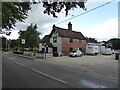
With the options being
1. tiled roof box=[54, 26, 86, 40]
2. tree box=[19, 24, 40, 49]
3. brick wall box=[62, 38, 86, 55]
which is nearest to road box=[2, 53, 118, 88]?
brick wall box=[62, 38, 86, 55]

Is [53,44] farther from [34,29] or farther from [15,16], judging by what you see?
[15,16]

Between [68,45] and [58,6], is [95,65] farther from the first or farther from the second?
[68,45]

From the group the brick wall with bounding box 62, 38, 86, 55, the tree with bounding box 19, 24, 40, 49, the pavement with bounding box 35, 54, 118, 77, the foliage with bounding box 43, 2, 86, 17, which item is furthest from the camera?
the tree with bounding box 19, 24, 40, 49

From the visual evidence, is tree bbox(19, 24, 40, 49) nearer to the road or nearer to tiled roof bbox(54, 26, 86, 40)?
tiled roof bbox(54, 26, 86, 40)

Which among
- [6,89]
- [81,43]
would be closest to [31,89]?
[6,89]

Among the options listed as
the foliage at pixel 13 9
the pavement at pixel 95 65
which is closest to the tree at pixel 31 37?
the pavement at pixel 95 65

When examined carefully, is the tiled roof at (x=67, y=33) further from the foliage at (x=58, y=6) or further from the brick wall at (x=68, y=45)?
the foliage at (x=58, y=6)

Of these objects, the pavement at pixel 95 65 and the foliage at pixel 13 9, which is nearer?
the foliage at pixel 13 9

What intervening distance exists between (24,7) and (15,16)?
84cm

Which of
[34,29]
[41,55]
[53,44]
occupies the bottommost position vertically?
[41,55]

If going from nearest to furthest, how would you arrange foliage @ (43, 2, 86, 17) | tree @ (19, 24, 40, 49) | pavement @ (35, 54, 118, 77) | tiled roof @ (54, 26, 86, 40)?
foliage @ (43, 2, 86, 17) → pavement @ (35, 54, 118, 77) → tiled roof @ (54, 26, 86, 40) → tree @ (19, 24, 40, 49)

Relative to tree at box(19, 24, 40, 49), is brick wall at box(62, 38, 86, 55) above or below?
below

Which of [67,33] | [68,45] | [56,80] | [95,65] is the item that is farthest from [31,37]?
[56,80]

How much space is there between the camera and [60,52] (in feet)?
127
